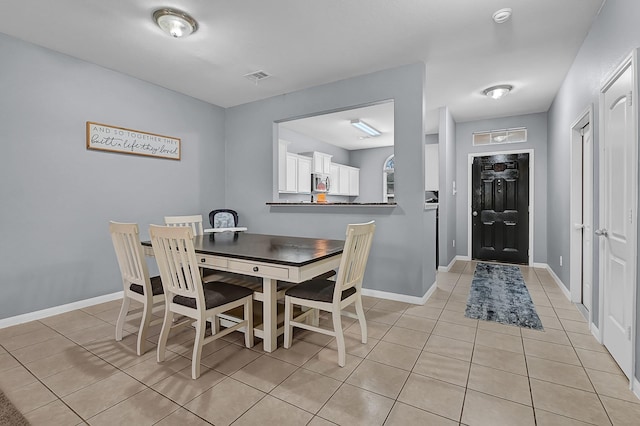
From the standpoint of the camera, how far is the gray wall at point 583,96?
2.04m

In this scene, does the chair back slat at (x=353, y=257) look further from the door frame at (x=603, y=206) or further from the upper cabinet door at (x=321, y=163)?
the upper cabinet door at (x=321, y=163)

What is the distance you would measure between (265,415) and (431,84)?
408 cm

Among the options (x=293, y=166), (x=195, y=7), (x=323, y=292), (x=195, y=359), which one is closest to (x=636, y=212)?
(x=323, y=292)

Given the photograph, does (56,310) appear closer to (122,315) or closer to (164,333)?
(122,315)

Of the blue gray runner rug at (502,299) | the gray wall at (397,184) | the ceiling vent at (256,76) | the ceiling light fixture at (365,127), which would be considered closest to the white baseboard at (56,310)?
the gray wall at (397,184)

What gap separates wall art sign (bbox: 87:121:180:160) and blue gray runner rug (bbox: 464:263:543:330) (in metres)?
4.12

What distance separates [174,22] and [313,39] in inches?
47.7

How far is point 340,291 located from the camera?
2146 millimetres

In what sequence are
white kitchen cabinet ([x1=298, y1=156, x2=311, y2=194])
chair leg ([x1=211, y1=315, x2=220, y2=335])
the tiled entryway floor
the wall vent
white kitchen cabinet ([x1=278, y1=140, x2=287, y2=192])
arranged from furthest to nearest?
white kitchen cabinet ([x1=298, y1=156, x2=311, y2=194]) < white kitchen cabinet ([x1=278, y1=140, x2=287, y2=192]) < the wall vent < chair leg ([x1=211, y1=315, x2=220, y2=335]) < the tiled entryway floor

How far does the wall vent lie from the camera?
5.51 metres

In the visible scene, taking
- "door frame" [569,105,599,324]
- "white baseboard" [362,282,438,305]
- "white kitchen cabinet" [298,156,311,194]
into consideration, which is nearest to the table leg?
"white baseboard" [362,282,438,305]

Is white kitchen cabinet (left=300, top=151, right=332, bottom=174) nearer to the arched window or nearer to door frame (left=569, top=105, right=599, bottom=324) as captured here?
the arched window

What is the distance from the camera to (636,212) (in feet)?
5.88

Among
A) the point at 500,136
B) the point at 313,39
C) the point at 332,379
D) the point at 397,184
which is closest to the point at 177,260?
the point at 332,379
